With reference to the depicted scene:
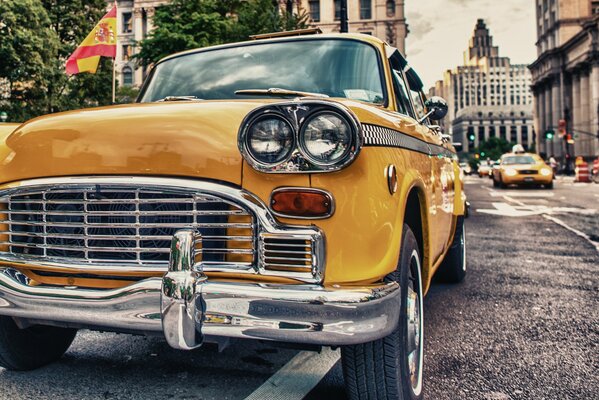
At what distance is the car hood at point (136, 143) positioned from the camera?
221cm

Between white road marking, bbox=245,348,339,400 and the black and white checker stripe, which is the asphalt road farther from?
the black and white checker stripe

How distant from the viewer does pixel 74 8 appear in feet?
124

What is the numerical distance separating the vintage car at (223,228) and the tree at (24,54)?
30699mm

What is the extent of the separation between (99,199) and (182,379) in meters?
1.09

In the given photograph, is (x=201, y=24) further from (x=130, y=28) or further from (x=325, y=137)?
(x=130, y=28)

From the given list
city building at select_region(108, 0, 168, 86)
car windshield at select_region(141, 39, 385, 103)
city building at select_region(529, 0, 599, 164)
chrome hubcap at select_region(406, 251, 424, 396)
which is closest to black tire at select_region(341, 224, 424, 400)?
chrome hubcap at select_region(406, 251, 424, 396)

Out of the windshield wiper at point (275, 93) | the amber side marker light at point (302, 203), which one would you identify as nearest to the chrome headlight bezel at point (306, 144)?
the amber side marker light at point (302, 203)

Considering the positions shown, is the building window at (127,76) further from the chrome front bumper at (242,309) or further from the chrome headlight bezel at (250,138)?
the chrome front bumper at (242,309)

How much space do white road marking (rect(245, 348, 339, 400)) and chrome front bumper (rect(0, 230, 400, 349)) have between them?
2.57 ft

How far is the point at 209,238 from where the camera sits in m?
2.18

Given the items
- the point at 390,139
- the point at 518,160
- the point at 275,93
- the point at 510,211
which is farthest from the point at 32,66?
the point at 390,139

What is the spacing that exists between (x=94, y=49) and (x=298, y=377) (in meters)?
13.1

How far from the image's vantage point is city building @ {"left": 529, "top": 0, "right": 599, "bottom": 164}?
7131cm

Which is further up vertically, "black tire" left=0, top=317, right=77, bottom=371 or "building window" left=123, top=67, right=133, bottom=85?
"building window" left=123, top=67, right=133, bottom=85
